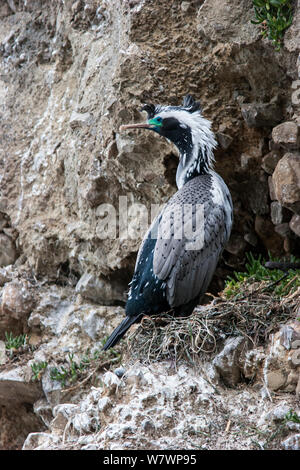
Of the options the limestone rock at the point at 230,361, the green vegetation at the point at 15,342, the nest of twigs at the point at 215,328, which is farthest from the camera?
the green vegetation at the point at 15,342

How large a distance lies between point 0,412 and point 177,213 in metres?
2.41

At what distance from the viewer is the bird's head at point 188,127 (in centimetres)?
465

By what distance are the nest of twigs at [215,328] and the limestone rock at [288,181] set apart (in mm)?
702

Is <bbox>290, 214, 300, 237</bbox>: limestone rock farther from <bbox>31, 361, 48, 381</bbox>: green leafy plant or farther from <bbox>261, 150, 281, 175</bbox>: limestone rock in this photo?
<bbox>31, 361, 48, 381</bbox>: green leafy plant

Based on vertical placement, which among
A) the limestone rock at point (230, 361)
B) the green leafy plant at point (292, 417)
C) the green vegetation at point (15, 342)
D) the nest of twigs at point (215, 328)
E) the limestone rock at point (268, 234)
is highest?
the limestone rock at point (268, 234)

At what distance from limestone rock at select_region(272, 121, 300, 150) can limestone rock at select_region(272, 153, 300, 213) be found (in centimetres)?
7

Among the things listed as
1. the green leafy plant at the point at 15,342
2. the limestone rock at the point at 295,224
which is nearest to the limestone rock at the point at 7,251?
the green leafy plant at the point at 15,342

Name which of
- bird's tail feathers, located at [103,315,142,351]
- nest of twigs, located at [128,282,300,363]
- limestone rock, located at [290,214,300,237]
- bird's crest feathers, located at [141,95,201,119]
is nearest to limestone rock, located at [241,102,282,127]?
bird's crest feathers, located at [141,95,201,119]

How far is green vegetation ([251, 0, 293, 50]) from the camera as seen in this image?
4.36 m

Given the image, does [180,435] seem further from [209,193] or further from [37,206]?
[37,206]

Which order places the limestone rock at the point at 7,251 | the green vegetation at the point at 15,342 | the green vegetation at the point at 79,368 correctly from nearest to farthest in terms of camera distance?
1. the green vegetation at the point at 79,368
2. the green vegetation at the point at 15,342
3. the limestone rock at the point at 7,251

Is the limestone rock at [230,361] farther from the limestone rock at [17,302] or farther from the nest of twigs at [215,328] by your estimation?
the limestone rock at [17,302]

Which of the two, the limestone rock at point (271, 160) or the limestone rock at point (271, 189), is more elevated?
the limestone rock at point (271, 160)

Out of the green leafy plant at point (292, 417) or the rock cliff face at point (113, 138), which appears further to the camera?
the rock cliff face at point (113, 138)
